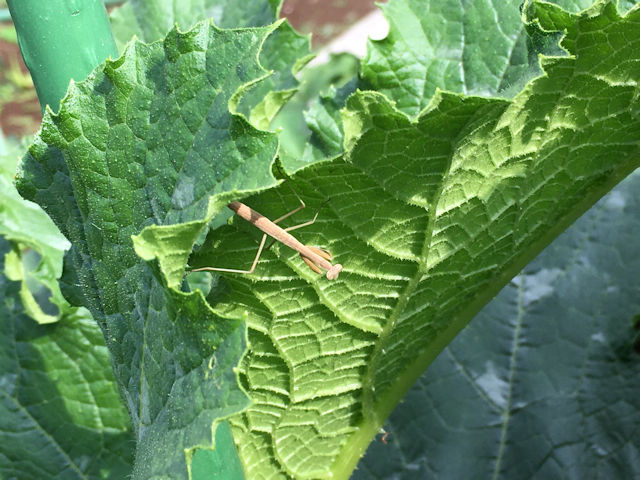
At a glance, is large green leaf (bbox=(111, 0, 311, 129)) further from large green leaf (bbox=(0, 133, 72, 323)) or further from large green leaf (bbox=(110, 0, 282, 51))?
large green leaf (bbox=(0, 133, 72, 323))

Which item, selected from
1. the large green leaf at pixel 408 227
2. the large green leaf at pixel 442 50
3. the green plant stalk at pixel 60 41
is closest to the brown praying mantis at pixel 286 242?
the large green leaf at pixel 408 227

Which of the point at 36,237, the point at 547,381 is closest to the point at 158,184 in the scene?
the point at 36,237

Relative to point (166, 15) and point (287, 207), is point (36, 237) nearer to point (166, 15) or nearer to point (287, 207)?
point (166, 15)

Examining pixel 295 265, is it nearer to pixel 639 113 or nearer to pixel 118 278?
pixel 118 278

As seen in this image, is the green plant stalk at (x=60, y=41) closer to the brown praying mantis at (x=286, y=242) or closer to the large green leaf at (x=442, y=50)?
the brown praying mantis at (x=286, y=242)

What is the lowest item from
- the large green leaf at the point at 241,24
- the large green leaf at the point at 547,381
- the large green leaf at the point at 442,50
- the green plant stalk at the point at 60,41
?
the large green leaf at the point at 547,381

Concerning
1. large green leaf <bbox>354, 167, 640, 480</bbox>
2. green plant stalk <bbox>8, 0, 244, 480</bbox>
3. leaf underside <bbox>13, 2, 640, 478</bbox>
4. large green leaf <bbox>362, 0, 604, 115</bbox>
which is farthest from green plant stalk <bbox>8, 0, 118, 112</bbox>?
large green leaf <bbox>354, 167, 640, 480</bbox>

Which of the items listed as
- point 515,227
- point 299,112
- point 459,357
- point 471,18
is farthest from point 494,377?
point 299,112
